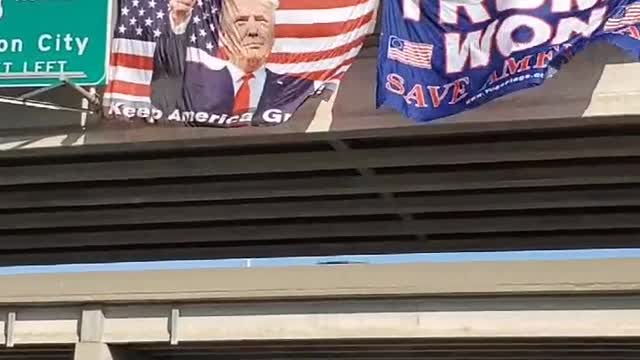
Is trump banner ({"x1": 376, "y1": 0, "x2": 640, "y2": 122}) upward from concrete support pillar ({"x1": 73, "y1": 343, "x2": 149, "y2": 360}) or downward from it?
upward

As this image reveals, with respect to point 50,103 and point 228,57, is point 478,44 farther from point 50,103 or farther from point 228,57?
point 50,103

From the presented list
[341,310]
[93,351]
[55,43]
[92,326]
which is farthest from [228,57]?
[341,310]

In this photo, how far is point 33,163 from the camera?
20.9m

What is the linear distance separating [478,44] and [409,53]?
1015 mm

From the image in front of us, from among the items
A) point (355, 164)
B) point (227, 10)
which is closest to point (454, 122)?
point (355, 164)

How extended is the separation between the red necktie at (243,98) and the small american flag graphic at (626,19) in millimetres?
5276

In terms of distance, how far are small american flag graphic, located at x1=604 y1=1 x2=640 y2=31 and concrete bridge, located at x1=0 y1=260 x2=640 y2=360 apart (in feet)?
17.8

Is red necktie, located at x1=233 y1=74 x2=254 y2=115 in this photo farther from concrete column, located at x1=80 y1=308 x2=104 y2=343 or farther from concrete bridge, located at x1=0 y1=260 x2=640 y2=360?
concrete column, located at x1=80 y1=308 x2=104 y2=343

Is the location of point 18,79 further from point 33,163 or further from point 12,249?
point 12,249

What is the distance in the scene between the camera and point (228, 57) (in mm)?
18516

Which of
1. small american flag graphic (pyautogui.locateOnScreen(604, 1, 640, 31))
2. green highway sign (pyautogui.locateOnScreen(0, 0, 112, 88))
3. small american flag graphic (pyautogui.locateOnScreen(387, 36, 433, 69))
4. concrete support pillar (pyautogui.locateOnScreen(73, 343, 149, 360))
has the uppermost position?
green highway sign (pyautogui.locateOnScreen(0, 0, 112, 88))

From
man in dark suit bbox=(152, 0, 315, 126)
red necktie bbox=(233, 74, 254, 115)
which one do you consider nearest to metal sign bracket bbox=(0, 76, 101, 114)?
→ man in dark suit bbox=(152, 0, 315, 126)

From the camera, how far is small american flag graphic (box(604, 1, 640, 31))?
54.5ft

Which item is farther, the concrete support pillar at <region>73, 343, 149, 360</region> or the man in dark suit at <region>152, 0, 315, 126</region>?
the man in dark suit at <region>152, 0, 315, 126</region>
